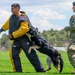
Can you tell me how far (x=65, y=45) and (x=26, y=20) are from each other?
1.55 metres

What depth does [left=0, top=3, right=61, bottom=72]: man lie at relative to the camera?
11.2 meters

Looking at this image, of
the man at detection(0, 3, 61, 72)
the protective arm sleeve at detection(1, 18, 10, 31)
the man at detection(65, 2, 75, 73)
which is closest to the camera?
the man at detection(65, 2, 75, 73)

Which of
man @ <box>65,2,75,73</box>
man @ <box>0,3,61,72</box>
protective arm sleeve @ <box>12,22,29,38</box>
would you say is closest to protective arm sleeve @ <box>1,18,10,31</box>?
man @ <box>0,3,61,72</box>

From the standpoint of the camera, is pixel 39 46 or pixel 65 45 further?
pixel 65 45

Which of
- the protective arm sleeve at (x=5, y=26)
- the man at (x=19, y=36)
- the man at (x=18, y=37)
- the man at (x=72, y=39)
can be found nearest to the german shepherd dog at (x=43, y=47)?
the man at (x=19, y=36)

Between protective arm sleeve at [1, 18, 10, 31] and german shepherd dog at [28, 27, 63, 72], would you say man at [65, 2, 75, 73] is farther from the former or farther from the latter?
protective arm sleeve at [1, 18, 10, 31]

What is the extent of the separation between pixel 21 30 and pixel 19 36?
0.24 meters

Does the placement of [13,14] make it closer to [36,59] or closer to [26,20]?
[26,20]

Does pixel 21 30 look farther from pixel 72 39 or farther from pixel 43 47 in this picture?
pixel 72 39

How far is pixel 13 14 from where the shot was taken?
1149 centimetres

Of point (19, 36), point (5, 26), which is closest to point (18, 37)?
point (19, 36)

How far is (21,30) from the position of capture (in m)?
11.1

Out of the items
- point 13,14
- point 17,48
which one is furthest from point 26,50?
point 13,14

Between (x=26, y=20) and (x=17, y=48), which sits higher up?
(x=26, y=20)
